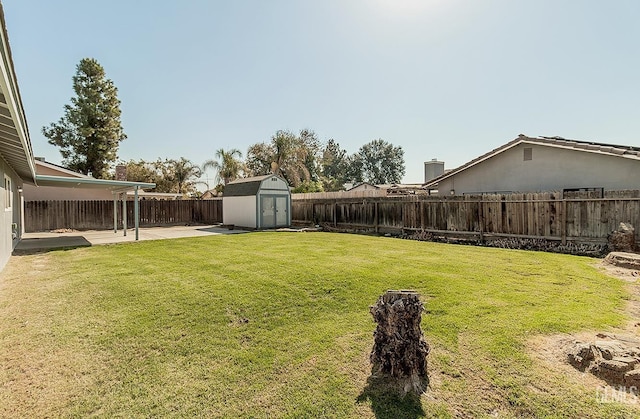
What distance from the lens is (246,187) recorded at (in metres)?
18.7

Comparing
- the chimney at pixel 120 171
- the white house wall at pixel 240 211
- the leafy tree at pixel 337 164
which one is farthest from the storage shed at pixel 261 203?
the leafy tree at pixel 337 164

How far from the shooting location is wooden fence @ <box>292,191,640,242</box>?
894cm

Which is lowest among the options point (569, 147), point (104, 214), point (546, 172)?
point (104, 214)

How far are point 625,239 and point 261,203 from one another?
571 inches

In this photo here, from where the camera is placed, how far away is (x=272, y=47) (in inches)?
520

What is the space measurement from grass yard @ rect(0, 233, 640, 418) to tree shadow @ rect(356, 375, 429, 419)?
0.01m

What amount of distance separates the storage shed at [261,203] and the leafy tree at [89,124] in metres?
13.6

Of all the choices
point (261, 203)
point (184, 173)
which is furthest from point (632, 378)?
point (184, 173)

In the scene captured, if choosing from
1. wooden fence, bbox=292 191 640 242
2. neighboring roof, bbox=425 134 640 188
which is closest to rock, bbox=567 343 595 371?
wooden fence, bbox=292 191 640 242

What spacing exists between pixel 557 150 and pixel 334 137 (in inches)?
1875

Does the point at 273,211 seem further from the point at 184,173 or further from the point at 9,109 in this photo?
the point at 184,173

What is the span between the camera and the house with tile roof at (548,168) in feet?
33.4

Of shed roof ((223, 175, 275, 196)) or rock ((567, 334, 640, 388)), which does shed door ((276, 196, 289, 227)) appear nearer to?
shed roof ((223, 175, 275, 196))

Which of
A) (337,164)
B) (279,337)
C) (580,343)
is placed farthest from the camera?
(337,164)
